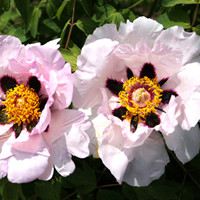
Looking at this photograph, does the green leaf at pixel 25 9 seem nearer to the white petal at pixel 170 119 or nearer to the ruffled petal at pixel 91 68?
the ruffled petal at pixel 91 68

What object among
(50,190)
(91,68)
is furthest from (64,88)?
(50,190)

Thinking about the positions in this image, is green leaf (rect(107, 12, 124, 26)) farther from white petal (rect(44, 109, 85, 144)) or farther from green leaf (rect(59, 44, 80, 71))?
white petal (rect(44, 109, 85, 144))

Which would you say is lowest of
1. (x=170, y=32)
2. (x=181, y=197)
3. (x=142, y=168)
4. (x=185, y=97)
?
(x=181, y=197)

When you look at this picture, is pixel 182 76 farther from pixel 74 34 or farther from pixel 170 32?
pixel 74 34

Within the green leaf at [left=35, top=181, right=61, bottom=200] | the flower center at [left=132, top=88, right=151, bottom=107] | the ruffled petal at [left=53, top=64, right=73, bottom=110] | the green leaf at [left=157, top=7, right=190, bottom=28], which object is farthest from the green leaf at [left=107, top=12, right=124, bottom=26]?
the green leaf at [left=35, top=181, right=61, bottom=200]

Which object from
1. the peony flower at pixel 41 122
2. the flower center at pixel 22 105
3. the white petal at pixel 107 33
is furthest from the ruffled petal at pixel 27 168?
the white petal at pixel 107 33

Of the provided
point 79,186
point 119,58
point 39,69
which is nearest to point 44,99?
point 39,69
